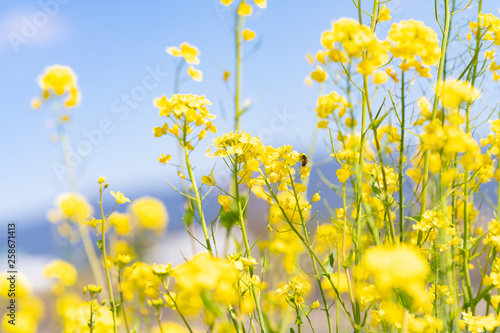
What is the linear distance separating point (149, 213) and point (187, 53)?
106cm

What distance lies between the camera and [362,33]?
74 cm

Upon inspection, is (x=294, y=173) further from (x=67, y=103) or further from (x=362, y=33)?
(x=67, y=103)

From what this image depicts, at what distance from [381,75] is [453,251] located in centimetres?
67

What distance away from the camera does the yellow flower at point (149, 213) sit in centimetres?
203

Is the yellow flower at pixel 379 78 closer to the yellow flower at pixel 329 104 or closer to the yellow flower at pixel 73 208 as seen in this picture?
the yellow flower at pixel 329 104

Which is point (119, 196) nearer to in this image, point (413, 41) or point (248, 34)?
point (248, 34)

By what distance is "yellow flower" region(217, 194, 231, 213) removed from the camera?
1.02m

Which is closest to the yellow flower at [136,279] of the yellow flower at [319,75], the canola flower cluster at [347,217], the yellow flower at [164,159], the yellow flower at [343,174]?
the canola flower cluster at [347,217]

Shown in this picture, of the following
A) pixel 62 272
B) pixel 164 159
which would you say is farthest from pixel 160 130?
pixel 62 272

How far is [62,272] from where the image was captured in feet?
5.57

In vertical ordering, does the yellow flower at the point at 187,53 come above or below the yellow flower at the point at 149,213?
above

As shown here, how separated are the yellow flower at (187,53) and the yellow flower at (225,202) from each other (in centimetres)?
43

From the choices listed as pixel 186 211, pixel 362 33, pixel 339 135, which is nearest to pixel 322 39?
pixel 362 33

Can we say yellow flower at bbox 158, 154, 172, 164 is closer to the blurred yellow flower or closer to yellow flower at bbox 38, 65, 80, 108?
the blurred yellow flower
